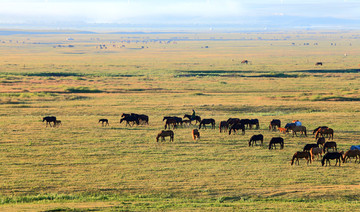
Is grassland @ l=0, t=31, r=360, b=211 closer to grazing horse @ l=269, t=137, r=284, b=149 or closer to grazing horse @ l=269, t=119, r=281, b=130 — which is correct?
grazing horse @ l=269, t=137, r=284, b=149

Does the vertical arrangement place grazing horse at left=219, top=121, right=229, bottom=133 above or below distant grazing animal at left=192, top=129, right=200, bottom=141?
above

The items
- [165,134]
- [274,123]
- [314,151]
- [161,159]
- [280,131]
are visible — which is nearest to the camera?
[314,151]

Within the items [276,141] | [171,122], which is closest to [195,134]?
[171,122]

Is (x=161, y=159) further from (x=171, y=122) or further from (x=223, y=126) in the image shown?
(x=171, y=122)

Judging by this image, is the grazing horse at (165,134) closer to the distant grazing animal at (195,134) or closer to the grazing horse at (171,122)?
the distant grazing animal at (195,134)

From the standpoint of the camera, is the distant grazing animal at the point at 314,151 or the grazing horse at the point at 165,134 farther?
the grazing horse at the point at 165,134

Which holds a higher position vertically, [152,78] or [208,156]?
[152,78]

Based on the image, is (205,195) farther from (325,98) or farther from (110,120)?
(325,98)

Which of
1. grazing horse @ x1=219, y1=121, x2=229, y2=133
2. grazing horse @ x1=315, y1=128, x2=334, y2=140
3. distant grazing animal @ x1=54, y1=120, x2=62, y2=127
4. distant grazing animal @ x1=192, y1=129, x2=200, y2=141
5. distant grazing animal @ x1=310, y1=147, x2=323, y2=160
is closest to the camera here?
distant grazing animal @ x1=310, y1=147, x2=323, y2=160

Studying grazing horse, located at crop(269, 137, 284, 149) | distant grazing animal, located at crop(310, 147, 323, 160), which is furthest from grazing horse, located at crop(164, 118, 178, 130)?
distant grazing animal, located at crop(310, 147, 323, 160)

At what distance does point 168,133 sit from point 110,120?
10.1 m

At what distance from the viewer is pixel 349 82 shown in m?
69.3

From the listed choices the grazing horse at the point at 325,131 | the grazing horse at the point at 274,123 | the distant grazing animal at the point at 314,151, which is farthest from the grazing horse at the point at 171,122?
the distant grazing animal at the point at 314,151

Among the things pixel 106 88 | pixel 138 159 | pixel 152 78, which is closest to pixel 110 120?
pixel 138 159
